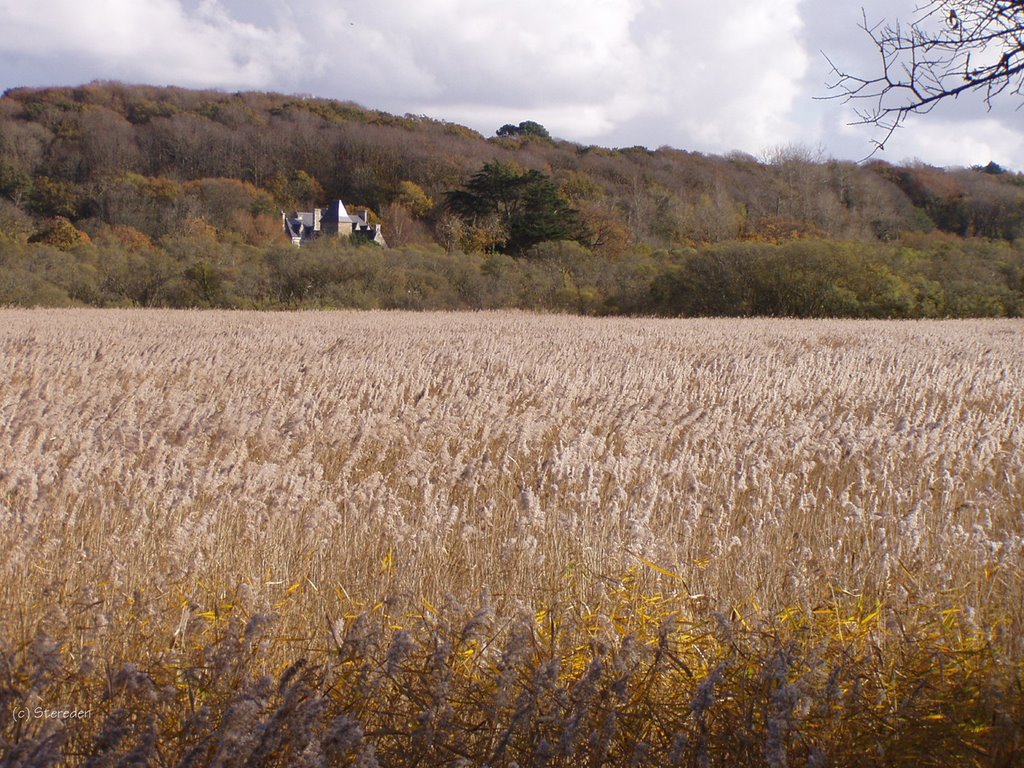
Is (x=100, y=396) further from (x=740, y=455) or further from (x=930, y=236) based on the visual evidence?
(x=930, y=236)

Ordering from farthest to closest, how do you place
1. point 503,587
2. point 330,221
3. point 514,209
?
point 330,221 → point 514,209 → point 503,587

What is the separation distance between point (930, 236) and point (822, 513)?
1828 inches

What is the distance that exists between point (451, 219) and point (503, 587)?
2023 inches

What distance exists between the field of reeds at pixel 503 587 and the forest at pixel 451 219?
92.8 feet

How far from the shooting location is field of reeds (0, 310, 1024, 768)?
296cm

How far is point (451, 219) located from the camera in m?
54.5

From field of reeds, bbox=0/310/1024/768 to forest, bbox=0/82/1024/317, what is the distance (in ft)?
92.8

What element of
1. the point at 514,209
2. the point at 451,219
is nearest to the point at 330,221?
the point at 451,219

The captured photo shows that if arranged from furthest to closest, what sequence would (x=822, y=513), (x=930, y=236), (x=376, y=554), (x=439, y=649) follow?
1. (x=930, y=236)
2. (x=822, y=513)
3. (x=376, y=554)
4. (x=439, y=649)

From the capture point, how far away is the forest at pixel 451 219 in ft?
116

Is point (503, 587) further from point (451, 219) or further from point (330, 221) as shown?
point (330, 221)

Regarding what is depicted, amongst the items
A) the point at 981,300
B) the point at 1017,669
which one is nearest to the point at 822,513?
the point at 1017,669

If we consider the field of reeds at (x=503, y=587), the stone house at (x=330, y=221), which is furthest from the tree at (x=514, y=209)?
the field of reeds at (x=503, y=587)

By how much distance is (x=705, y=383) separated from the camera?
1086 cm
